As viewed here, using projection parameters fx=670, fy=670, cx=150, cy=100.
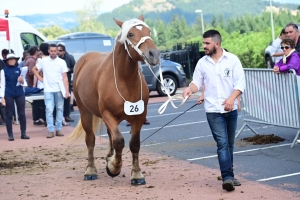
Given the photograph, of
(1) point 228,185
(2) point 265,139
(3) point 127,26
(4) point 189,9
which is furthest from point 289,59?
(4) point 189,9

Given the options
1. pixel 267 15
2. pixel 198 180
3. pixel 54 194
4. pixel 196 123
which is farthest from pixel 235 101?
pixel 267 15

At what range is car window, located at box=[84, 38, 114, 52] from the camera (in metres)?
24.5

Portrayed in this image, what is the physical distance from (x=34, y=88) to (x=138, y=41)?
10148 millimetres

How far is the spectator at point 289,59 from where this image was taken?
36.8 feet

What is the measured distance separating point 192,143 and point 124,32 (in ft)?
15.4

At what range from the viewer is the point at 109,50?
80.6 ft

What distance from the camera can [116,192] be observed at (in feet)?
28.4

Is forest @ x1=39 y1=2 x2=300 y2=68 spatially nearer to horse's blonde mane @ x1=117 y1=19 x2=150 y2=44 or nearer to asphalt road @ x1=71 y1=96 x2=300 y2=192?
asphalt road @ x1=71 y1=96 x2=300 y2=192

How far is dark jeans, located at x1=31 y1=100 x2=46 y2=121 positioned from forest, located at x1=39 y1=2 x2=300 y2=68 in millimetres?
11478

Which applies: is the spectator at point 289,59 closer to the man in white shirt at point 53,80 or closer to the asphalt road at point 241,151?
the asphalt road at point 241,151

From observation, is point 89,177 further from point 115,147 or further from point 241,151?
point 241,151

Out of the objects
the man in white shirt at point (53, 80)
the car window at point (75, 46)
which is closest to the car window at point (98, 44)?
the car window at point (75, 46)

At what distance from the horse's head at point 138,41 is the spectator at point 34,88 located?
381 inches

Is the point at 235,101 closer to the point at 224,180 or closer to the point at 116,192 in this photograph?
the point at 224,180
